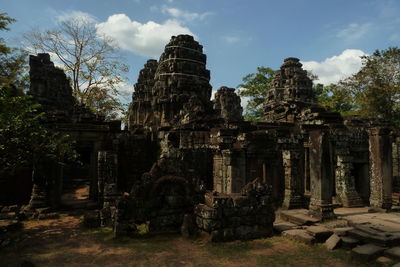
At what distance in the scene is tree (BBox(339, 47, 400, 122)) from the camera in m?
27.2

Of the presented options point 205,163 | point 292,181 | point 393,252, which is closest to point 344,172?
point 292,181

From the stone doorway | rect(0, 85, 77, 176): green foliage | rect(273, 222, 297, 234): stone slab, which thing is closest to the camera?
rect(0, 85, 77, 176): green foliage

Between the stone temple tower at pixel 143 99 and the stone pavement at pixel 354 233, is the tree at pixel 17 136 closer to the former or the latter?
the stone pavement at pixel 354 233

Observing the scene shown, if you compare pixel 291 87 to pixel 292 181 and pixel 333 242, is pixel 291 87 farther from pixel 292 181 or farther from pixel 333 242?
pixel 333 242

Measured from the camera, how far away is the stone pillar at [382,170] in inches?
441

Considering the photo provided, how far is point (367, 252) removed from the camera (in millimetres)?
6238

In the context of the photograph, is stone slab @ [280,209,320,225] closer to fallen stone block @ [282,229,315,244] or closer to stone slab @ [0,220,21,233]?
fallen stone block @ [282,229,315,244]

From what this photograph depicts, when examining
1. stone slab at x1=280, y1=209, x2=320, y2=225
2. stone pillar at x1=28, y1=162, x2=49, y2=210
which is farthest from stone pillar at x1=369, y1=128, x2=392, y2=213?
stone pillar at x1=28, y1=162, x2=49, y2=210

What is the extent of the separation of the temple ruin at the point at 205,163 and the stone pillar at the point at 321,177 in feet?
0.11

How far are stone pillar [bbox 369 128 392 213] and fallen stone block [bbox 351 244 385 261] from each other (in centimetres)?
570

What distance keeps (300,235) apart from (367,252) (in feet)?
5.75

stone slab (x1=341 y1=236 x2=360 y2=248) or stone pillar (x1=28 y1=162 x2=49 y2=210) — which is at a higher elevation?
stone pillar (x1=28 y1=162 x2=49 y2=210)

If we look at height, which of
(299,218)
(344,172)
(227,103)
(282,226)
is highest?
(227,103)

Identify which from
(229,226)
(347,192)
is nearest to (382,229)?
(229,226)
